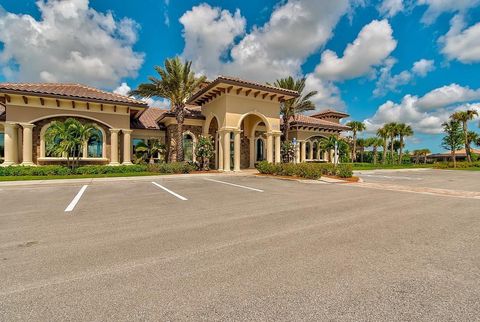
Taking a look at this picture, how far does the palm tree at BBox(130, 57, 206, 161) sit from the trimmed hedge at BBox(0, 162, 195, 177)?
2.23 m

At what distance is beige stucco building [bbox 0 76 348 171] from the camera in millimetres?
17250

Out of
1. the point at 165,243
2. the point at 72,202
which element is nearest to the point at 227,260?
the point at 165,243

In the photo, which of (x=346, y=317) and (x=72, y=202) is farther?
(x=72, y=202)

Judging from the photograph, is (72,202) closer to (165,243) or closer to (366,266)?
(165,243)

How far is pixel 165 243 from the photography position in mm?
4184

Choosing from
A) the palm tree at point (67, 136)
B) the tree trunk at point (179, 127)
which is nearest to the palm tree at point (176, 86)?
the tree trunk at point (179, 127)

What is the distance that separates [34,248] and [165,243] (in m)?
2.11

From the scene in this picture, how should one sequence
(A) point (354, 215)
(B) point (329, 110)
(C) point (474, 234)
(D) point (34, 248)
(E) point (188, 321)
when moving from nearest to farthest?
(E) point (188, 321) → (D) point (34, 248) → (C) point (474, 234) → (A) point (354, 215) → (B) point (329, 110)

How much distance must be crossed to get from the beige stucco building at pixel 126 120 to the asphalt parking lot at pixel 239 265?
47.3ft

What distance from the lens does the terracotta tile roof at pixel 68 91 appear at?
16453 mm

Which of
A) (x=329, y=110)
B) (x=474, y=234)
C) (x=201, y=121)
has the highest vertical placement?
(x=329, y=110)

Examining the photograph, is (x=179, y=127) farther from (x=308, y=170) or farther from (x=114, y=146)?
(x=308, y=170)

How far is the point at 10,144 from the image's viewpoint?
55.8ft

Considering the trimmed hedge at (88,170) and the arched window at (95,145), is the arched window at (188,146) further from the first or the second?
the arched window at (95,145)
